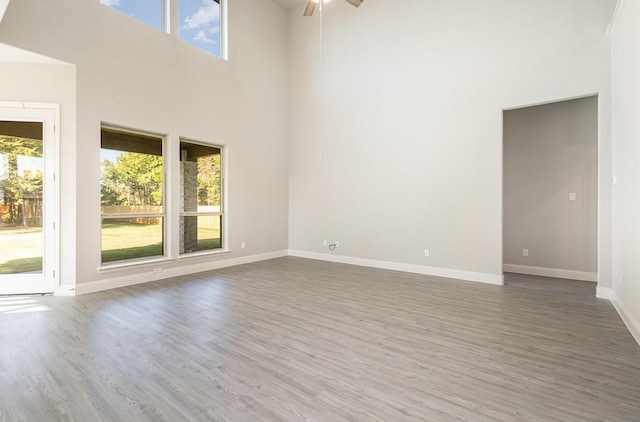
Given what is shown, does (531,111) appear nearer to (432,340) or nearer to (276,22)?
(432,340)

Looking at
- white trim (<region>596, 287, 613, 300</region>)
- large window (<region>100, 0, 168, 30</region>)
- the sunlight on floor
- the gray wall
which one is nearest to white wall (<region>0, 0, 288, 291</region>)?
large window (<region>100, 0, 168, 30</region>)

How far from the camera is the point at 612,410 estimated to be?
177cm

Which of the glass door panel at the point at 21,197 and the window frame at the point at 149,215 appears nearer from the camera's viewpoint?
the glass door panel at the point at 21,197

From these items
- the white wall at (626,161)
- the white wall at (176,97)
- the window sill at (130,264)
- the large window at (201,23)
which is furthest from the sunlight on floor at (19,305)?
the white wall at (626,161)

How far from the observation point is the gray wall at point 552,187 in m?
4.89

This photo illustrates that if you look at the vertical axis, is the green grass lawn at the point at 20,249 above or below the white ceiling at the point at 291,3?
below

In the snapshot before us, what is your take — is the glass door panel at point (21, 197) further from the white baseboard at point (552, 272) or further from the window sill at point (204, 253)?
the white baseboard at point (552, 272)

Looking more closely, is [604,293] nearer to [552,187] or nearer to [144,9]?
[552,187]

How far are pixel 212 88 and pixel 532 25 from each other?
515cm

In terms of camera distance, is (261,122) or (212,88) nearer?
(212,88)

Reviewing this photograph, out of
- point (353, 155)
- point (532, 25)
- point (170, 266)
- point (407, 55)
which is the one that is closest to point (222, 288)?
point (170, 266)

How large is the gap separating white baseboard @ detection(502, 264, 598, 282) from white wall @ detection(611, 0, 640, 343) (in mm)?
1292

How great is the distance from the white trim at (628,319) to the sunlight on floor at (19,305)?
5861 millimetres

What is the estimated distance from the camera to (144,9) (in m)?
4.82
